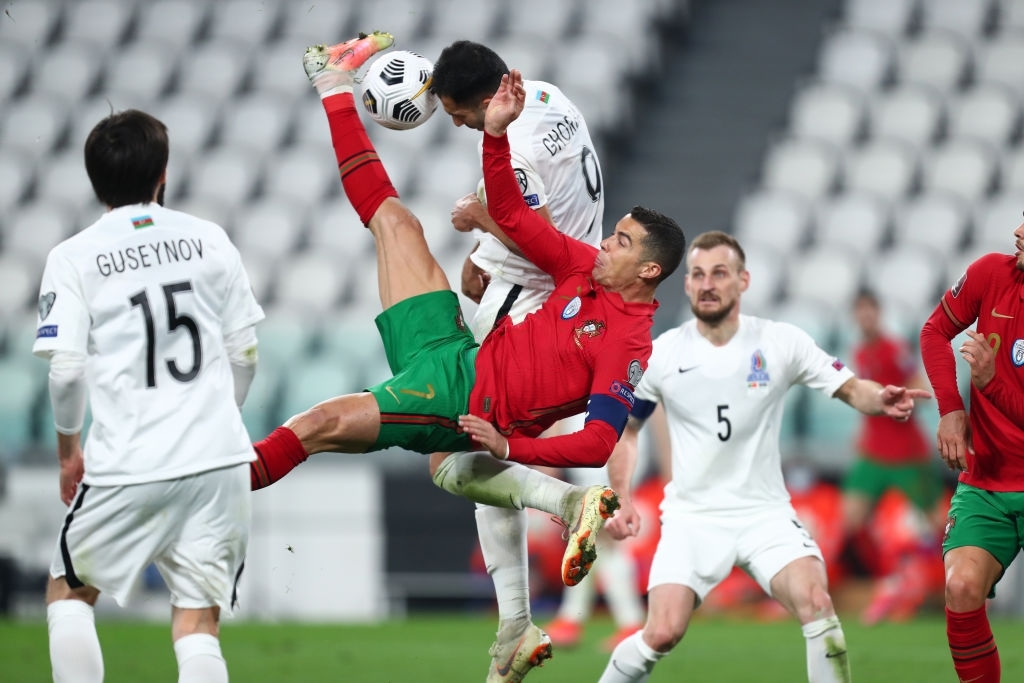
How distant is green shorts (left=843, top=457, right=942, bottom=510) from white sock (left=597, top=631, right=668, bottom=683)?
5.35 meters

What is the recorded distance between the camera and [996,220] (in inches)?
547

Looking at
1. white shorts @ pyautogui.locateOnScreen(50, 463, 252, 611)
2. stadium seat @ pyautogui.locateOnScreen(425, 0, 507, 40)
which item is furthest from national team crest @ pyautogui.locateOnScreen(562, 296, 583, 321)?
stadium seat @ pyautogui.locateOnScreen(425, 0, 507, 40)

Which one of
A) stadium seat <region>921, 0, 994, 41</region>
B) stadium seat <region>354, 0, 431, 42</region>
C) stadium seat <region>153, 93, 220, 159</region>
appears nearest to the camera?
stadium seat <region>921, 0, 994, 41</region>

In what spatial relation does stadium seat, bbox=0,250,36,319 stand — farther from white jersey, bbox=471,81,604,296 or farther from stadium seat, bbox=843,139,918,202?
white jersey, bbox=471,81,604,296

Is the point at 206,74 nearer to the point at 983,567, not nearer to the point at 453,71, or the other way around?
the point at 453,71

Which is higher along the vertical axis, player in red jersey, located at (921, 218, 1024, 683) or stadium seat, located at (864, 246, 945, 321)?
stadium seat, located at (864, 246, 945, 321)

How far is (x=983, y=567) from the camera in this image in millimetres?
5469

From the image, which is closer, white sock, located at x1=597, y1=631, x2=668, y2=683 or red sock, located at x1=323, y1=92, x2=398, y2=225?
red sock, located at x1=323, y1=92, x2=398, y2=225

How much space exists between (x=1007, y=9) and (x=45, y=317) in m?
14.6

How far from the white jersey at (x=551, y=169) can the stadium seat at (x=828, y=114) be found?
10.2 metres

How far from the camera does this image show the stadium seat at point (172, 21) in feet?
61.3

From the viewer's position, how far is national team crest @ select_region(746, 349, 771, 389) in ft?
21.1

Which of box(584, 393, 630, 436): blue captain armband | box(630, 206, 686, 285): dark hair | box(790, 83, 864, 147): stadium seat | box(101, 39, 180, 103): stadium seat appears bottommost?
box(584, 393, 630, 436): blue captain armband

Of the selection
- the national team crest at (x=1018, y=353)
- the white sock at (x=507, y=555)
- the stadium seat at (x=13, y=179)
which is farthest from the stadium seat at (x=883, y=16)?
the white sock at (x=507, y=555)
